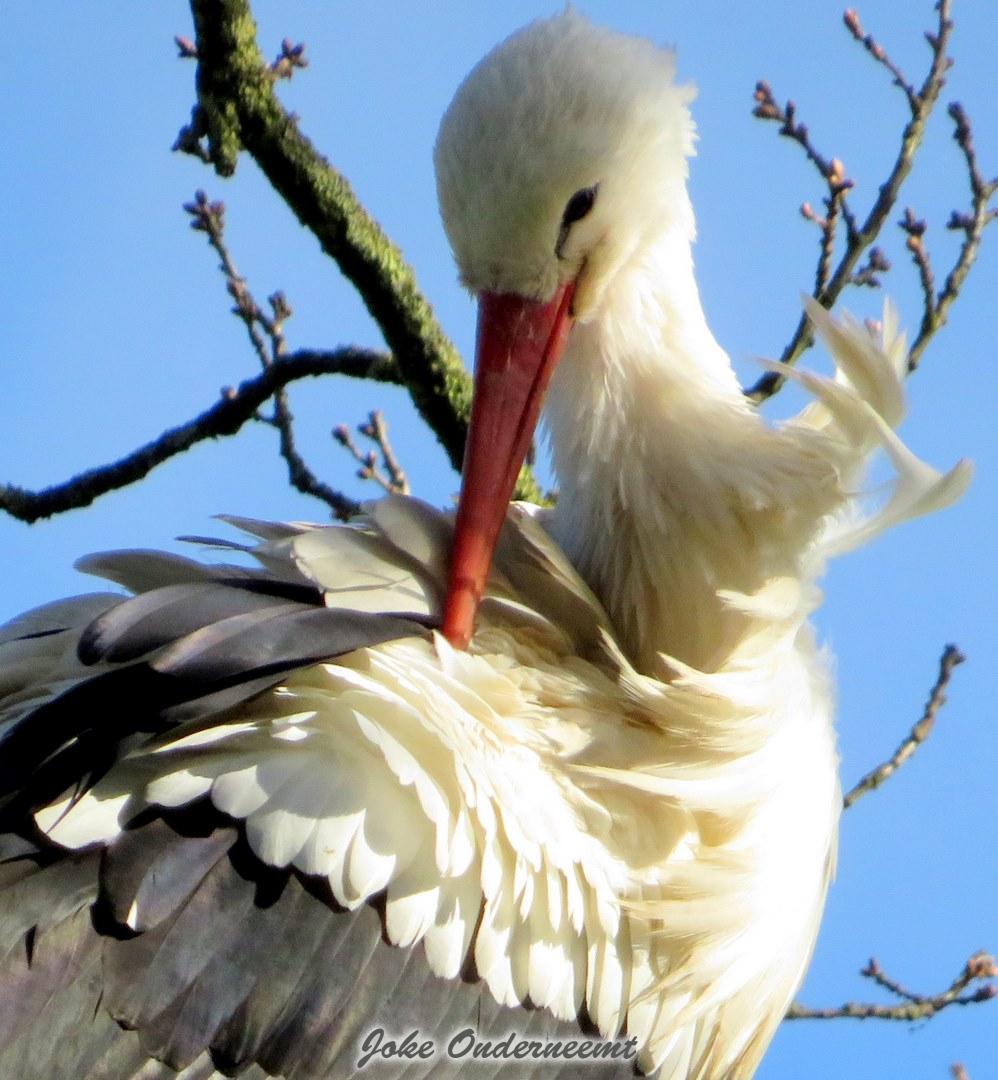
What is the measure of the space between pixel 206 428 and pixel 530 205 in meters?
1.10

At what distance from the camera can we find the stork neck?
2885mm

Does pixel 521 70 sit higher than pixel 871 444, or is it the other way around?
pixel 521 70

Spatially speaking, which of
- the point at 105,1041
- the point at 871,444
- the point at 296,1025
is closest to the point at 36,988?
the point at 105,1041

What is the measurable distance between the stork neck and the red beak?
11 cm

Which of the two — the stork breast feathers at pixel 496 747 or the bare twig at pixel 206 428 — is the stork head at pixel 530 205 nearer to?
the stork breast feathers at pixel 496 747

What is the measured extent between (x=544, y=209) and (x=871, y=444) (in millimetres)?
636

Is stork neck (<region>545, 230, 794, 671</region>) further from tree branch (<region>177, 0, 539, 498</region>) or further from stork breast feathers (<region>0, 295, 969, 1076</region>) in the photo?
tree branch (<region>177, 0, 539, 498</region>)

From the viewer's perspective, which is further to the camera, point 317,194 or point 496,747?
point 317,194

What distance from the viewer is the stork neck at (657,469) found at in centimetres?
288

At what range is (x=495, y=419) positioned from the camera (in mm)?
2824

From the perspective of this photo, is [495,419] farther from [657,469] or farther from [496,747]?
[496,747]

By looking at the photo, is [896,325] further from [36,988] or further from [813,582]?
[36,988]

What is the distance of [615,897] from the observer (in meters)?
2.61

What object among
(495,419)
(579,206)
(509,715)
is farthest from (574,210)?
(509,715)
